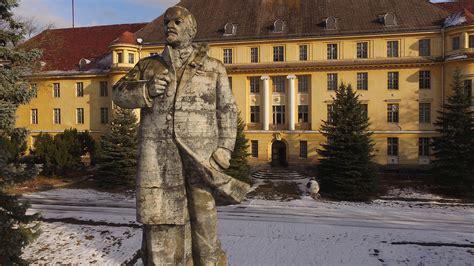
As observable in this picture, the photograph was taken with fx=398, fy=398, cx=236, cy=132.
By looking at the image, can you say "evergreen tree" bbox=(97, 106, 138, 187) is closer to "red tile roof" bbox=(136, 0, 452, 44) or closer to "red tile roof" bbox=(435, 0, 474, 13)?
"red tile roof" bbox=(136, 0, 452, 44)

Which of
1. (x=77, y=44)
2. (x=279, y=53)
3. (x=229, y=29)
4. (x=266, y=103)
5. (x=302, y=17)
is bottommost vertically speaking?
(x=266, y=103)

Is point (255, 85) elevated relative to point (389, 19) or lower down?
lower down

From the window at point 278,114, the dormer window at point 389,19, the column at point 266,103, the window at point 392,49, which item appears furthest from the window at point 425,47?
the column at point 266,103

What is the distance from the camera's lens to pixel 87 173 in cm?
3831

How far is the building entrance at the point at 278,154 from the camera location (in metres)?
41.4

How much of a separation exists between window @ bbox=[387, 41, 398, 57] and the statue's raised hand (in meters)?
37.5

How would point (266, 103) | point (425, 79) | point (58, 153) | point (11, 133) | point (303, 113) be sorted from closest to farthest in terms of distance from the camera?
point (11, 133) → point (58, 153) → point (425, 79) → point (266, 103) → point (303, 113)

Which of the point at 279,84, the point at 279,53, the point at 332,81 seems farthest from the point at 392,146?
the point at 279,53

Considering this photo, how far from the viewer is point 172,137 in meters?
5.05

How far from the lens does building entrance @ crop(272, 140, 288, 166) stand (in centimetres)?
4138

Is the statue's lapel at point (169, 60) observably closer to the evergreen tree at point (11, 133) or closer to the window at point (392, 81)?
the evergreen tree at point (11, 133)

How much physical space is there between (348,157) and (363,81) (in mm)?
13645

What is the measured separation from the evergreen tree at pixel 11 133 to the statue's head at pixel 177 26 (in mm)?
8944

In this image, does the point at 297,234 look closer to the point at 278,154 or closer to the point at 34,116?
the point at 278,154
